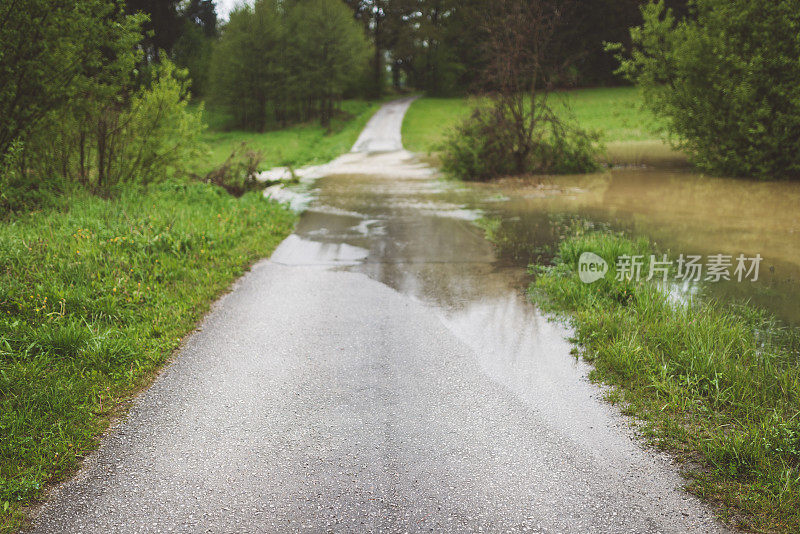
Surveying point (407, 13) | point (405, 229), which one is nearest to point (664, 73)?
point (405, 229)

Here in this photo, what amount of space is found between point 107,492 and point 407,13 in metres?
60.4

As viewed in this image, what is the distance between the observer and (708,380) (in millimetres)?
4105

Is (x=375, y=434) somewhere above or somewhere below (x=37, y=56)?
below

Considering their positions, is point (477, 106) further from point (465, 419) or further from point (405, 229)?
point (465, 419)

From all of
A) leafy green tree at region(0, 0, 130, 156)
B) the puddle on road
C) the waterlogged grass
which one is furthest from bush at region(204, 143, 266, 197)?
the waterlogged grass

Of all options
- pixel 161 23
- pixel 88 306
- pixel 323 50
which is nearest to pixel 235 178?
pixel 88 306

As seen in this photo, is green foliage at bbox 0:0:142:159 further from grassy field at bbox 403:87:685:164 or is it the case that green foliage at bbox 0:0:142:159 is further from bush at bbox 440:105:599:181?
grassy field at bbox 403:87:685:164

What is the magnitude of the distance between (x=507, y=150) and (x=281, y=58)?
82.6 ft

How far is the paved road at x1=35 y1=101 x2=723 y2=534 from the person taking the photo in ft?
9.58

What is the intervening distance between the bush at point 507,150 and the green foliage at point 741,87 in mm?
2523

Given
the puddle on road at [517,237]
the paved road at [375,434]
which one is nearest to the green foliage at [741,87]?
the puddle on road at [517,237]

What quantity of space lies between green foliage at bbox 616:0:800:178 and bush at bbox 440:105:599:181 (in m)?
2.52

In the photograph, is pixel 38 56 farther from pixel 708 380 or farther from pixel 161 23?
pixel 161 23

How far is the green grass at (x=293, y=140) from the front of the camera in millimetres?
20770
